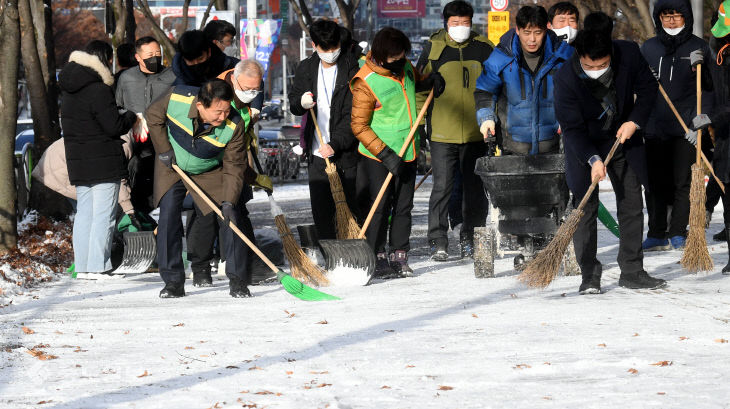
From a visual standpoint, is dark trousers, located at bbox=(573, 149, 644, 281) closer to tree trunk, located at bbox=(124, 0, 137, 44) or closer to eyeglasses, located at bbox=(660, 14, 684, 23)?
eyeglasses, located at bbox=(660, 14, 684, 23)

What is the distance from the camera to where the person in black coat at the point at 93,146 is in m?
10.2

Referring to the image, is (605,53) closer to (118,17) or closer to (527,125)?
(527,125)

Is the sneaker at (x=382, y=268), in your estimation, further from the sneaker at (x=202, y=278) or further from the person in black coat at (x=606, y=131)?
the person in black coat at (x=606, y=131)

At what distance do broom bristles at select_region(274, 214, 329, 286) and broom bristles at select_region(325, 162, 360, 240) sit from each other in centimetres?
66

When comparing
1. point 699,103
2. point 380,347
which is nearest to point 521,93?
point 699,103

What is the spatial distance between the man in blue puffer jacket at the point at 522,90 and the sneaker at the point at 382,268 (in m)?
1.21

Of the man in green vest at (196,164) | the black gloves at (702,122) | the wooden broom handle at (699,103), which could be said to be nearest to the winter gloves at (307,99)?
the man in green vest at (196,164)

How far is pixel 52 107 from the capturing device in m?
15.5

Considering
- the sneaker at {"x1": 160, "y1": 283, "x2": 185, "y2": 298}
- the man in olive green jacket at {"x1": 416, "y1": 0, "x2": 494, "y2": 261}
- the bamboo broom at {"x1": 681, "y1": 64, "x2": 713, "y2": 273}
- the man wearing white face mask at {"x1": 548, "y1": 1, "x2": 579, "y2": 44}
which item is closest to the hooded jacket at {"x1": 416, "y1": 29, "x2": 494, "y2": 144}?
the man in olive green jacket at {"x1": 416, "y1": 0, "x2": 494, "y2": 261}

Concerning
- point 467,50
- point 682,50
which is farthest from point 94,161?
point 682,50

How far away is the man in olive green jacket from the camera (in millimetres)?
10883

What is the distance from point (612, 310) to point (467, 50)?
3706 mm

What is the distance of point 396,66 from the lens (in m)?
9.72

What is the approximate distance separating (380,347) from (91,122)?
4373mm
